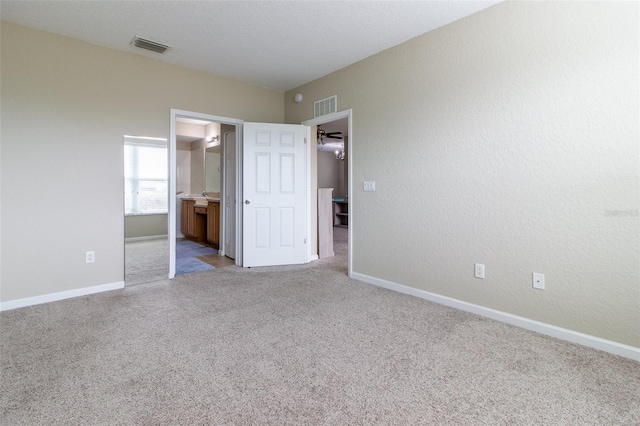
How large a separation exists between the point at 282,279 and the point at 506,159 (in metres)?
2.61

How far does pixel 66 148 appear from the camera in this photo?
3029mm

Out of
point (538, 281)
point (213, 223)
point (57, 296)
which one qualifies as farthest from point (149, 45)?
point (538, 281)

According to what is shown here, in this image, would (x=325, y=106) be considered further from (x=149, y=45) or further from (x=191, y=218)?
(x=191, y=218)

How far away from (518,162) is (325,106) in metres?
2.46

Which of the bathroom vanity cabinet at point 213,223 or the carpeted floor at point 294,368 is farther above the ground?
the bathroom vanity cabinet at point 213,223

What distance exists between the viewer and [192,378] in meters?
1.67

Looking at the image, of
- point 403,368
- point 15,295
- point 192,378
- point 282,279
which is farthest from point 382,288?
point 15,295

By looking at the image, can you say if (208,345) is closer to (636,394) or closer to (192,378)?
(192,378)

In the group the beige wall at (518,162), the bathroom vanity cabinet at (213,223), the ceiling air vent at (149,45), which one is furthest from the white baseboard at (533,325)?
the ceiling air vent at (149,45)

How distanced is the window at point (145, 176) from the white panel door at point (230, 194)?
3.67ft

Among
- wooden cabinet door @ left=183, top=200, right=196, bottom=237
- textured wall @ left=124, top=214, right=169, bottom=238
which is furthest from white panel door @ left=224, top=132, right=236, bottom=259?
wooden cabinet door @ left=183, top=200, right=196, bottom=237

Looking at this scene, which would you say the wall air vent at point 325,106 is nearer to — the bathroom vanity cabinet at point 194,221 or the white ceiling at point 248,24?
the white ceiling at point 248,24

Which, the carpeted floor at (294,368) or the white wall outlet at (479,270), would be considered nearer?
the carpeted floor at (294,368)

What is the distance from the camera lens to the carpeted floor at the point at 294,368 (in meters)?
1.41
